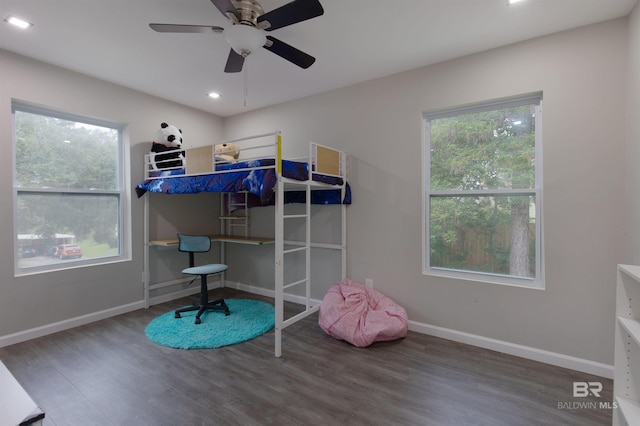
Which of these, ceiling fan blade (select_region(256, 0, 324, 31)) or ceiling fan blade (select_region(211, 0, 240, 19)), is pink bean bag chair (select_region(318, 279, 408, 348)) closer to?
ceiling fan blade (select_region(256, 0, 324, 31))

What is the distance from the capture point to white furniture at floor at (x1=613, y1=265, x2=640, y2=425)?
1330 mm

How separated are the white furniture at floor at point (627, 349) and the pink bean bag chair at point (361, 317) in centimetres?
150

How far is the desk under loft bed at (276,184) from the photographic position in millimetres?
2490

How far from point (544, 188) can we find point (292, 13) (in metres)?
2.33

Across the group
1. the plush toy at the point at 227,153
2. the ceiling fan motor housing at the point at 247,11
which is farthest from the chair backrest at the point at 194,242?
the ceiling fan motor housing at the point at 247,11

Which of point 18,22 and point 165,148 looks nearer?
point 18,22

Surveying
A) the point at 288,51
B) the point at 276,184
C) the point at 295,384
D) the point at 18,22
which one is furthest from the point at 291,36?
the point at 295,384

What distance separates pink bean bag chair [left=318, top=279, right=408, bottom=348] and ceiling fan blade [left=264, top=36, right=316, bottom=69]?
217 centimetres

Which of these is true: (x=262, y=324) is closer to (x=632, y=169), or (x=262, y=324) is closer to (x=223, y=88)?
(x=223, y=88)

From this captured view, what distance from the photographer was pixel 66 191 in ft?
10.1

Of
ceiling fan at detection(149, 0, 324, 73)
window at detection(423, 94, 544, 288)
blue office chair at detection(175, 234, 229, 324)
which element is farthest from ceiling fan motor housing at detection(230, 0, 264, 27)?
blue office chair at detection(175, 234, 229, 324)

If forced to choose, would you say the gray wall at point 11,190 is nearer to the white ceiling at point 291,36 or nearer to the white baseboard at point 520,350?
the white ceiling at point 291,36

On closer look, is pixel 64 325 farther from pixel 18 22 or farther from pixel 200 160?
pixel 18 22

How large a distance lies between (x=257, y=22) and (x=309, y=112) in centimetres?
194
